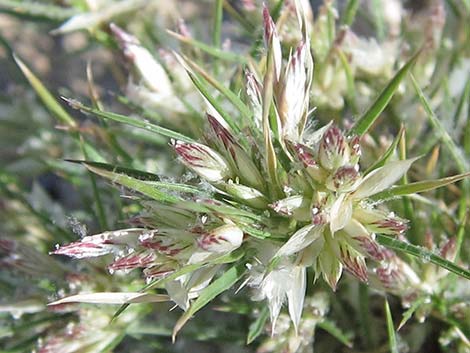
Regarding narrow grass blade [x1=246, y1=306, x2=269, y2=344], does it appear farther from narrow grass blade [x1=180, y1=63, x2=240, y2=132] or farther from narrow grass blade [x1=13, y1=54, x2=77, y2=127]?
narrow grass blade [x1=13, y1=54, x2=77, y2=127]

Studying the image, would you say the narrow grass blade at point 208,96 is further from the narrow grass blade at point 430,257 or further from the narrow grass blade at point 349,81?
the narrow grass blade at point 349,81

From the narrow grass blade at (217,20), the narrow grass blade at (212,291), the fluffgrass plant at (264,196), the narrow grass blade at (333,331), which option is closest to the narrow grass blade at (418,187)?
the fluffgrass plant at (264,196)

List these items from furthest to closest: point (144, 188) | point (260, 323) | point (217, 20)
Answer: point (217, 20)
point (260, 323)
point (144, 188)

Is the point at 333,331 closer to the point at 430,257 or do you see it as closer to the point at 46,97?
the point at 430,257

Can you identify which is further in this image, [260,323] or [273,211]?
[260,323]

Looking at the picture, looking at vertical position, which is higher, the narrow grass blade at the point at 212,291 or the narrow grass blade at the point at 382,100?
the narrow grass blade at the point at 382,100

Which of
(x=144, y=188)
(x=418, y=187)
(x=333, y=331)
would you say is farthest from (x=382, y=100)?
(x=333, y=331)

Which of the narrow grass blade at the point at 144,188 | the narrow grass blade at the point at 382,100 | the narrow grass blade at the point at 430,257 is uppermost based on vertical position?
the narrow grass blade at the point at 382,100

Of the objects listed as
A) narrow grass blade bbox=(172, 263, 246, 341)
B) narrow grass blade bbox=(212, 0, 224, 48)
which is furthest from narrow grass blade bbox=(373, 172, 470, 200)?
narrow grass blade bbox=(212, 0, 224, 48)
